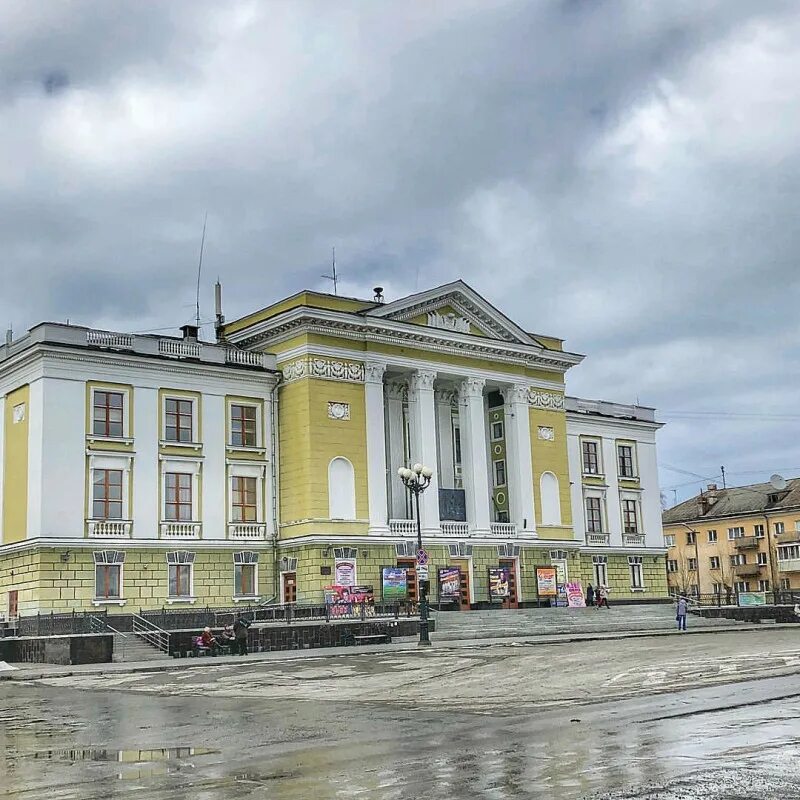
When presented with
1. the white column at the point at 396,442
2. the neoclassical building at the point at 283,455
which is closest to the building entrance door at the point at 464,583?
the neoclassical building at the point at 283,455

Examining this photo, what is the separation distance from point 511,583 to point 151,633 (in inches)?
892

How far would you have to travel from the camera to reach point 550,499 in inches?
2339

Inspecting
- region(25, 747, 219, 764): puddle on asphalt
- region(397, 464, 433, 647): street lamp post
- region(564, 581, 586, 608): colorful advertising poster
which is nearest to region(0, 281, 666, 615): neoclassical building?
region(564, 581, 586, 608): colorful advertising poster

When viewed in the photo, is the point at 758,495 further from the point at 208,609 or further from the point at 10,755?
the point at 10,755

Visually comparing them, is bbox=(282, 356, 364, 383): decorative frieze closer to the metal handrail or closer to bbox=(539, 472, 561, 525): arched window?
bbox=(539, 472, 561, 525): arched window

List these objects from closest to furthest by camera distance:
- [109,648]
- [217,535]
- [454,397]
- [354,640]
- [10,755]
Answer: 1. [10,755]
2. [109,648]
3. [354,640]
4. [217,535]
5. [454,397]

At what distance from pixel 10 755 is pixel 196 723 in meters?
3.23

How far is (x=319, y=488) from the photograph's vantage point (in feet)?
166

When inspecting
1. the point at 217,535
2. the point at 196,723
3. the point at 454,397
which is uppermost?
the point at 454,397

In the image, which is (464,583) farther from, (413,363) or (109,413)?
(109,413)

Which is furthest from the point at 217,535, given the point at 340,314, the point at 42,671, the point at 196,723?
the point at 196,723

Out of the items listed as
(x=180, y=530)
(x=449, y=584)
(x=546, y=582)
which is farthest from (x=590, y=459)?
(x=180, y=530)

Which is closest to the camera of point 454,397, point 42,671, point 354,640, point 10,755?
point 10,755

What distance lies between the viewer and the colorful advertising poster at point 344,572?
49.9m
